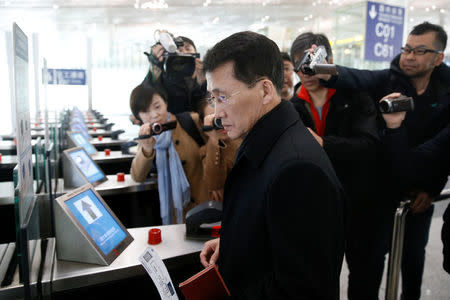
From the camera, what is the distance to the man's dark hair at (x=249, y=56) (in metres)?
0.90

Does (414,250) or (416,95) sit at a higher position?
(416,95)

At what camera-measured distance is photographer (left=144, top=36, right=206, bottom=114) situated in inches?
89.6

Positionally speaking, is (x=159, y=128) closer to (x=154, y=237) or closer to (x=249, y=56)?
(x=154, y=237)

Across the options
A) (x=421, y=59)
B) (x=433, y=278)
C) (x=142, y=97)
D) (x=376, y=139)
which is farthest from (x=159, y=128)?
(x=433, y=278)

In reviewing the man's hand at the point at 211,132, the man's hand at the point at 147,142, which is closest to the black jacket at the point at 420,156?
the man's hand at the point at 211,132

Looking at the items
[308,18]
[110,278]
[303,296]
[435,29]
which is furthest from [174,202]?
[308,18]

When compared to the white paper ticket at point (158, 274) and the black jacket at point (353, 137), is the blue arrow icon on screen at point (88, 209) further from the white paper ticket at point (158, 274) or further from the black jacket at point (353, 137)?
the black jacket at point (353, 137)

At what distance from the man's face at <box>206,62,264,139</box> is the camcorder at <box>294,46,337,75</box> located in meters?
0.60

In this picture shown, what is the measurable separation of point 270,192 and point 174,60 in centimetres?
164

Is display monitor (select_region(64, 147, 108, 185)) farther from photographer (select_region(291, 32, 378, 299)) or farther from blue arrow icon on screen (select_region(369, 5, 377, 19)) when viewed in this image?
blue arrow icon on screen (select_region(369, 5, 377, 19))

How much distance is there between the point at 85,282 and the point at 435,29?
1869mm

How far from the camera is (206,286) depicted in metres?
1.02

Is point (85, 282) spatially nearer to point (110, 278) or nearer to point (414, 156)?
point (110, 278)

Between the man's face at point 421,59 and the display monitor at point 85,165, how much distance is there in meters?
1.97
